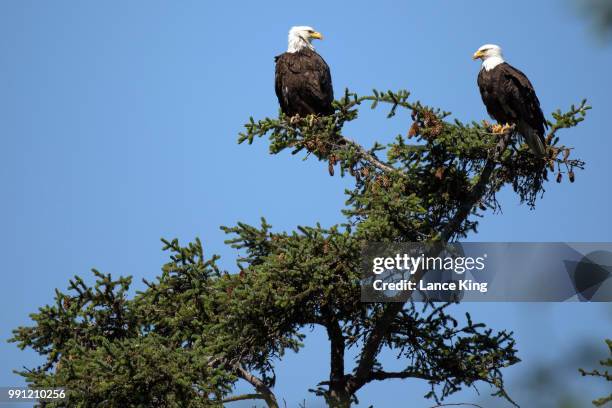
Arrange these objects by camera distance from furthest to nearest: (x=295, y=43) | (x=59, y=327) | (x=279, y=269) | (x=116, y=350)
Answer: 1. (x=295, y=43)
2. (x=59, y=327)
3. (x=279, y=269)
4. (x=116, y=350)

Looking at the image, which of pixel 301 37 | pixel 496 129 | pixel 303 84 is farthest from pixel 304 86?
pixel 496 129

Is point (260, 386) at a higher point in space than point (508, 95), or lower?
lower

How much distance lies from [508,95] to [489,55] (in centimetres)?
150

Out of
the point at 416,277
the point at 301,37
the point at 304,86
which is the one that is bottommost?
the point at 416,277

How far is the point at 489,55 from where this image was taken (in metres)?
14.3

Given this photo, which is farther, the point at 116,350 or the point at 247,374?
the point at 247,374

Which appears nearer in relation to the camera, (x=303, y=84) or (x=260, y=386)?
(x=260, y=386)

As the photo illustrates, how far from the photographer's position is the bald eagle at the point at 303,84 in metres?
14.3

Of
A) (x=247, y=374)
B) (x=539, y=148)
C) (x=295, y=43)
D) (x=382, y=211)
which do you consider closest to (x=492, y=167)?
(x=539, y=148)

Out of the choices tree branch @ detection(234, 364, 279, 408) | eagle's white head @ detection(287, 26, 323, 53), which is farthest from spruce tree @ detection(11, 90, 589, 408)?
eagle's white head @ detection(287, 26, 323, 53)

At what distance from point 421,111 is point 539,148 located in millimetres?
1972

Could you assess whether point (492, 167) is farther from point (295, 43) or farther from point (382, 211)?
point (295, 43)

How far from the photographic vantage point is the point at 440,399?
1088cm

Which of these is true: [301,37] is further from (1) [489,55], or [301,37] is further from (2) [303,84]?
(1) [489,55]
